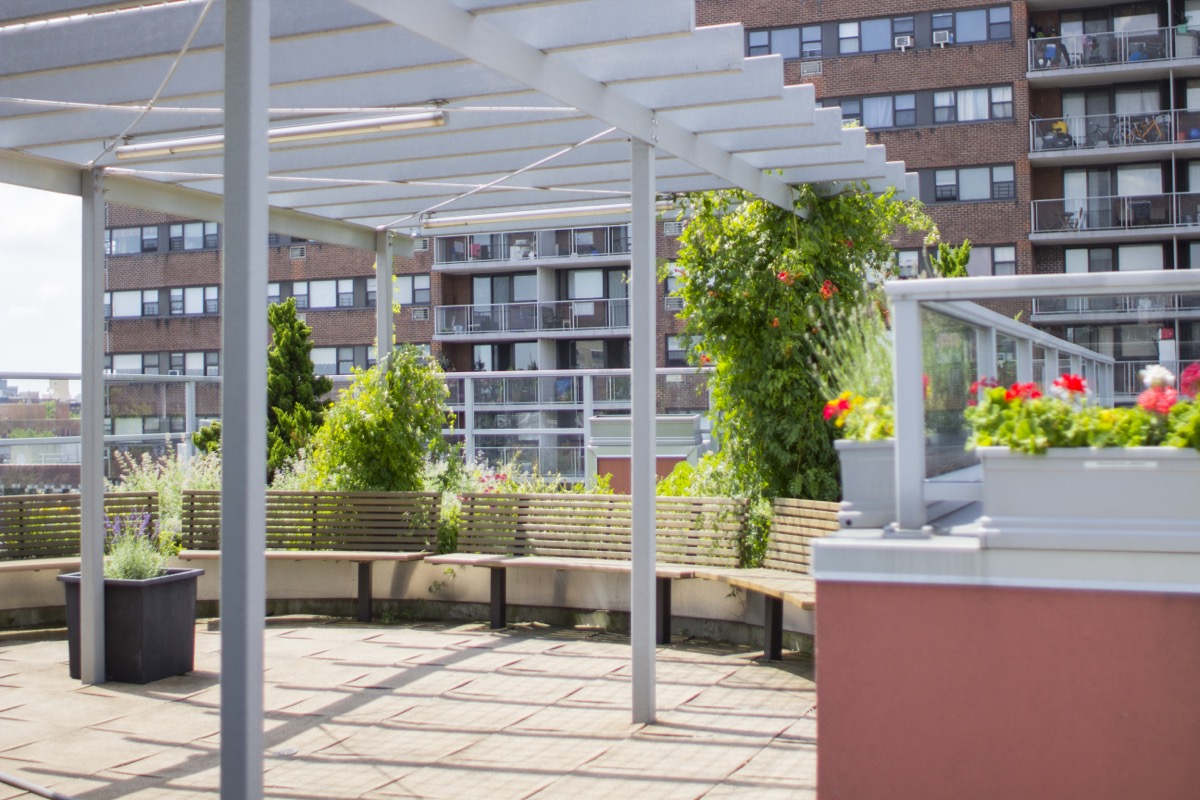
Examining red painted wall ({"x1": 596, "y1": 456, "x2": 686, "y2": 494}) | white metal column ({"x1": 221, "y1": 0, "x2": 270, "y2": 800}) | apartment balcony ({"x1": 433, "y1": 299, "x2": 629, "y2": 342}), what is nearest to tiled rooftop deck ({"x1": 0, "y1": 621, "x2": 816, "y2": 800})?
white metal column ({"x1": 221, "y1": 0, "x2": 270, "y2": 800})

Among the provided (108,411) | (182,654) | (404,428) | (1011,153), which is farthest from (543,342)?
(182,654)

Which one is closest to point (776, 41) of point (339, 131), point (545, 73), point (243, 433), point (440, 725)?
point (339, 131)

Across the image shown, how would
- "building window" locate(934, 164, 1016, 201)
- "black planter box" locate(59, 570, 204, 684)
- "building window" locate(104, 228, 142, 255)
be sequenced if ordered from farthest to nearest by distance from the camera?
"building window" locate(104, 228, 142, 255), "building window" locate(934, 164, 1016, 201), "black planter box" locate(59, 570, 204, 684)

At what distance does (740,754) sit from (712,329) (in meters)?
4.24

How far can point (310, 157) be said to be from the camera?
8.31 meters

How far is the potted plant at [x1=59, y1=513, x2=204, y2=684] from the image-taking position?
25.7ft

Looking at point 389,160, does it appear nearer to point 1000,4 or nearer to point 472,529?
point 472,529

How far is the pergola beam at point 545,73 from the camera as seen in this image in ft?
16.8

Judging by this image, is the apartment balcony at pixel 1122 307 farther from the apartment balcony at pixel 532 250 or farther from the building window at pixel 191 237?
the building window at pixel 191 237

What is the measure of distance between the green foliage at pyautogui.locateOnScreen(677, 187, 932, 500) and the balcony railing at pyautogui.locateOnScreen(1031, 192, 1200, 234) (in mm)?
28713

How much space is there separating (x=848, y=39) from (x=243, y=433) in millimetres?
36403

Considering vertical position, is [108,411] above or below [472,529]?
above

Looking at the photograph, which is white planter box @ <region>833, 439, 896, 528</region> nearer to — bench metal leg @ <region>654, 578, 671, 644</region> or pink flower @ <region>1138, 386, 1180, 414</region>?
pink flower @ <region>1138, 386, 1180, 414</region>

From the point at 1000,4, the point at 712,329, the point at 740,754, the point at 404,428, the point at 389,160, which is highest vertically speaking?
the point at 1000,4
